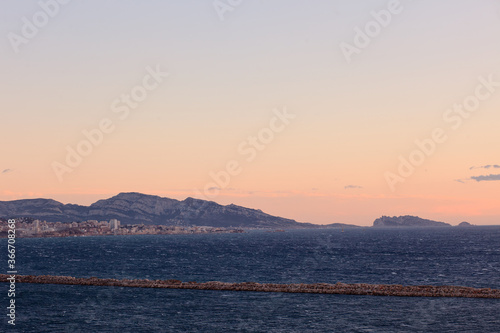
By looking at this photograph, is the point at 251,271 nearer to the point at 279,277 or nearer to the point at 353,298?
the point at 279,277

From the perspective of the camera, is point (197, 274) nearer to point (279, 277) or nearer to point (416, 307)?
point (279, 277)

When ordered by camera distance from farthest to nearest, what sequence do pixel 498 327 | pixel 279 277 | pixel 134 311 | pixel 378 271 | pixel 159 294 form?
pixel 378 271
pixel 279 277
pixel 159 294
pixel 134 311
pixel 498 327

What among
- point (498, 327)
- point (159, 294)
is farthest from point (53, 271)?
point (498, 327)

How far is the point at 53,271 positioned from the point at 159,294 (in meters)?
42.6

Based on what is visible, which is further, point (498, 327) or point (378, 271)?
point (378, 271)

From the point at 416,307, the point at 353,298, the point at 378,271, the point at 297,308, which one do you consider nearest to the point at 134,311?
the point at 297,308

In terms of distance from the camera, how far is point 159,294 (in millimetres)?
68188

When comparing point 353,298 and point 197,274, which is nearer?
point 353,298

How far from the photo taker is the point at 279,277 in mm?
90625

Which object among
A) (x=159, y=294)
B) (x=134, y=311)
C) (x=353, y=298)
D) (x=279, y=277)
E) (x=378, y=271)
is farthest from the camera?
(x=378, y=271)

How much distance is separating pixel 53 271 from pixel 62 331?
58713mm

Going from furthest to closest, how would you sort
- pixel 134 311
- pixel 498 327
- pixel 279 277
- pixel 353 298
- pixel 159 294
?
pixel 279 277, pixel 159 294, pixel 353 298, pixel 134 311, pixel 498 327

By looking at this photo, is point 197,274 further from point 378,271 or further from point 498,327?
point 498,327

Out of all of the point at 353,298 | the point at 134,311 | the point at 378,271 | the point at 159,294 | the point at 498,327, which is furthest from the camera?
the point at 378,271
